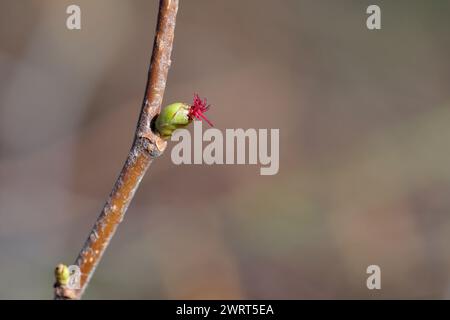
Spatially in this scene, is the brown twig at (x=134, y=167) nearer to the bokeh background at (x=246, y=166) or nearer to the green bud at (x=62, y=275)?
the green bud at (x=62, y=275)

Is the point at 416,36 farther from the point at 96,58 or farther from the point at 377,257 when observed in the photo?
the point at 96,58

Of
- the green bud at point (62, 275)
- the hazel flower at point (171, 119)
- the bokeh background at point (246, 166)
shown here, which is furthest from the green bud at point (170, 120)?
the bokeh background at point (246, 166)

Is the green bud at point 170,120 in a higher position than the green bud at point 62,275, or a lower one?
higher

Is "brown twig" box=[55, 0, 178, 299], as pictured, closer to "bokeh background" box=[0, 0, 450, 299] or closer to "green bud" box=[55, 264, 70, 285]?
"green bud" box=[55, 264, 70, 285]

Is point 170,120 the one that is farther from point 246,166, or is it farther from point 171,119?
point 246,166

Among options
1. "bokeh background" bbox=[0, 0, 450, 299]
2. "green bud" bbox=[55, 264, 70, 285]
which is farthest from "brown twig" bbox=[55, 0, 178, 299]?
"bokeh background" bbox=[0, 0, 450, 299]
